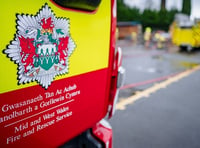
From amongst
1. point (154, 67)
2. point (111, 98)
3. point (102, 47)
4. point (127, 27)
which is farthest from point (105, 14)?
point (127, 27)

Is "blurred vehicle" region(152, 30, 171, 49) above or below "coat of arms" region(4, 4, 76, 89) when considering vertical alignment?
below

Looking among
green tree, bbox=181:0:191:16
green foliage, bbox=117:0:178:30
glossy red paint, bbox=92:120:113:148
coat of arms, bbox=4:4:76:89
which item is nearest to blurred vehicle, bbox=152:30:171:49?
green foliage, bbox=117:0:178:30

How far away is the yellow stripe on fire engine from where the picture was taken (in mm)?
1179

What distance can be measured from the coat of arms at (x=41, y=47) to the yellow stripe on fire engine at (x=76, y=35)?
0.09 ft

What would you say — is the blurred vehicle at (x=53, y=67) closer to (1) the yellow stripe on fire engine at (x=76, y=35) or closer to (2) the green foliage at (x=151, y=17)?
(1) the yellow stripe on fire engine at (x=76, y=35)

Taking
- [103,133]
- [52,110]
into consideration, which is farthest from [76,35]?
[103,133]

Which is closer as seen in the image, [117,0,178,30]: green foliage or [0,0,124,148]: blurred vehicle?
[0,0,124,148]: blurred vehicle

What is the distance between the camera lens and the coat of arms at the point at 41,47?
127 centimetres

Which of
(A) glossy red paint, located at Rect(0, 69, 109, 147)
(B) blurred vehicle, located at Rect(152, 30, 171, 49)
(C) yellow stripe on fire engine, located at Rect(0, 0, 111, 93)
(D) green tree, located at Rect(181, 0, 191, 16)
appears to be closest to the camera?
(C) yellow stripe on fire engine, located at Rect(0, 0, 111, 93)

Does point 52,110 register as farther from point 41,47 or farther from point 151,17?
point 151,17

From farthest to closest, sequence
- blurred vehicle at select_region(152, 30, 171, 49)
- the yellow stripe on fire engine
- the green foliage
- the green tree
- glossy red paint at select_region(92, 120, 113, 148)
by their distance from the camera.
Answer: the green tree, the green foliage, blurred vehicle at select_region(152, 30, 171, 49), glossy red paint at select_region(92, 120, 113, 148), the yellow stripe on fire engine

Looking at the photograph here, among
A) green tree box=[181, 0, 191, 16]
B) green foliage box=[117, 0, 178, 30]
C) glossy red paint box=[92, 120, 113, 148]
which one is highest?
green tree box=[181, 0, 191, 16]

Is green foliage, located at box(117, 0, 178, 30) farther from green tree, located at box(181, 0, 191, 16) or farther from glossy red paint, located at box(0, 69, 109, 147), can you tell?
glossy red paint, located at box(0, 69, 109, 147)

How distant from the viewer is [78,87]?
1715 millimetres
